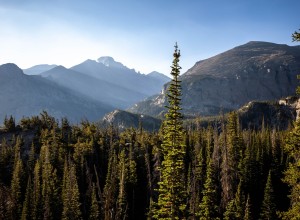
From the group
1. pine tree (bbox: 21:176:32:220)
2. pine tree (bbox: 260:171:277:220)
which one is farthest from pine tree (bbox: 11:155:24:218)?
pine tree (bbox: 260:171:277:220)

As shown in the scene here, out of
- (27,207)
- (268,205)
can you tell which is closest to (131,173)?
(27,207)

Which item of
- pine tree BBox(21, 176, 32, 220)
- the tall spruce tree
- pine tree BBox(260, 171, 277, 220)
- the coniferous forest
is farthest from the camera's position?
pine tree BBox(260, 171, 277, 220)

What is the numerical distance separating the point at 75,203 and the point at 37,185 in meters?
17.8

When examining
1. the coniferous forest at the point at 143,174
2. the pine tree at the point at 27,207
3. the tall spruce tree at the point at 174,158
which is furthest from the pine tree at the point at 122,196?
the pine tree at the point at 27,207

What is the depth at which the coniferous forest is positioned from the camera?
65331 millimetres

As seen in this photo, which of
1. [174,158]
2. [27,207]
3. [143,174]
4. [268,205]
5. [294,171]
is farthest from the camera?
[143,174]

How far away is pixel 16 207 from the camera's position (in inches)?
3282

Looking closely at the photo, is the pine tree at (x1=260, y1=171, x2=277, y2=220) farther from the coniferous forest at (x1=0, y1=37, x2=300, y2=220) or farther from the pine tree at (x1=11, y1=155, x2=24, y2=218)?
the pine tree at (x1=11, y1=155, x2=24, y2=218)

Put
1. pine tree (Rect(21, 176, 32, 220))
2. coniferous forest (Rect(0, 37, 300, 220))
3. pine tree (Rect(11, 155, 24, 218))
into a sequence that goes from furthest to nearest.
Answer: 1. pine tree (Rect(11, 155, 24, 218))
2. pine tree (Rect(21, 176, 32, 220))
3. coniferous forest (Rect(0, 37, 300, 220))

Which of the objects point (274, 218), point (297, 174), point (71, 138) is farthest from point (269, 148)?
point (297, 174)

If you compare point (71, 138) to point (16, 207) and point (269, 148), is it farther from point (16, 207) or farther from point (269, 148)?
point (269, 148)

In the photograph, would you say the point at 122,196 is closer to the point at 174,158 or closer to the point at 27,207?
the point at 174,158

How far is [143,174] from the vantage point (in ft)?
367

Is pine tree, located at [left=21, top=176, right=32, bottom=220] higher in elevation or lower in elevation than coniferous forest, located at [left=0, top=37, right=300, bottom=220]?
lower
